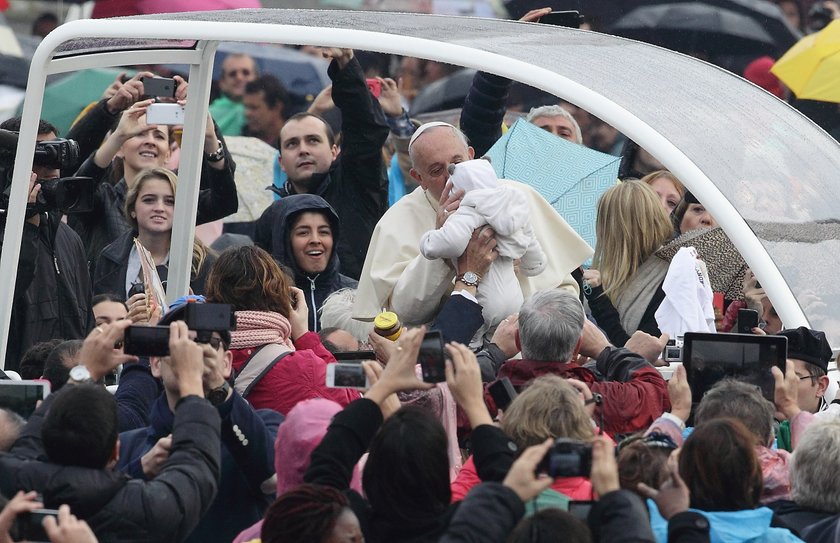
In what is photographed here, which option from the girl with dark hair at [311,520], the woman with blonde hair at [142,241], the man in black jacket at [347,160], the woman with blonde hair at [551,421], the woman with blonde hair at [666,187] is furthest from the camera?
the woman with blonde hair at [666,187]

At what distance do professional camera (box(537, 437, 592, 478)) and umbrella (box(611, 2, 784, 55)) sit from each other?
13.4 metres

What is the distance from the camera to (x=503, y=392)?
522 centimetres

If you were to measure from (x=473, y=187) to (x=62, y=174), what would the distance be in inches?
138

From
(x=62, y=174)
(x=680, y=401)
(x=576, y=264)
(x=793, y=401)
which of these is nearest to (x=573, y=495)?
(x=680, y=401)

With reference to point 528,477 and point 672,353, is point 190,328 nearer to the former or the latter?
A: point 528,477

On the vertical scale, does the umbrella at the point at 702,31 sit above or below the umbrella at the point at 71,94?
above

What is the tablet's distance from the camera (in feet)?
18.9

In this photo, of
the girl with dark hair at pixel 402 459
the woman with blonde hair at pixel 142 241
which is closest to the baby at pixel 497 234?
the girl with dark hair at pixel 402 459

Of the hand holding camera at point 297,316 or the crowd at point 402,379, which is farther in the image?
the hand holding camera at point 297,316

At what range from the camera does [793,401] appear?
5785 millimetres

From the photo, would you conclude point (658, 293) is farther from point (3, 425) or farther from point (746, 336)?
point (3, 425)

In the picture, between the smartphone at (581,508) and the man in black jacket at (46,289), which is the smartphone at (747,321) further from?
the man in black jacket at (46,289)

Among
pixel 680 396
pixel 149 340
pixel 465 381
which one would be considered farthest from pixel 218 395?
pixel 680 396

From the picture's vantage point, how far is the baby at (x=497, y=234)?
636 cm
